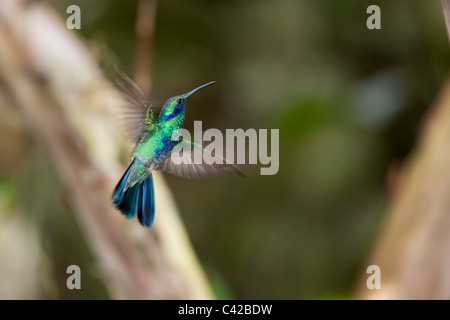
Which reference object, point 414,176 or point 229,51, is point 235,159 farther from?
point 229,51

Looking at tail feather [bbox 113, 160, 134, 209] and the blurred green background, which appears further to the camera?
the blurred green background

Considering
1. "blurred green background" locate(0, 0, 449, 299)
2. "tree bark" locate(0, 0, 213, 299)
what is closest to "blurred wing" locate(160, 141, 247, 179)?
"tree bark" locate(0, 0, 213, 299)

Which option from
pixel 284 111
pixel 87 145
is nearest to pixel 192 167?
pixel 87 145

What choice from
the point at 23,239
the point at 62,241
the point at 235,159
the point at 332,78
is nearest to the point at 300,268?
the point at 332,78

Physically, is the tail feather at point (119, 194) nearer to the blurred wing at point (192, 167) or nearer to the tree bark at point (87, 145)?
the blurred wing at point (192, 167)

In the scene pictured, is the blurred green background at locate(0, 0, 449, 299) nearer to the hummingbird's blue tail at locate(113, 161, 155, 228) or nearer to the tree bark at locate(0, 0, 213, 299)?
the tree bark at locate(0, 0, 213, 299)

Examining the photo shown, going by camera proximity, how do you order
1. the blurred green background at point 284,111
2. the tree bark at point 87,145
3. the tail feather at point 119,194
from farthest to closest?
the blurred green background at point 284,111, the tree bark at point 87,145, the tail feather at point 119,194

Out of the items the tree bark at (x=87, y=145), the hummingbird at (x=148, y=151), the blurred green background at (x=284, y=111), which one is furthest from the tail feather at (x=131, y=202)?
the blurred green background at (x=284, y=111)

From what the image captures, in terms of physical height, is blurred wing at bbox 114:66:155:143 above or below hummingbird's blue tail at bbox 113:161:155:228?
above

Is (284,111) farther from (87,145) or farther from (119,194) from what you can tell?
(119,194)
